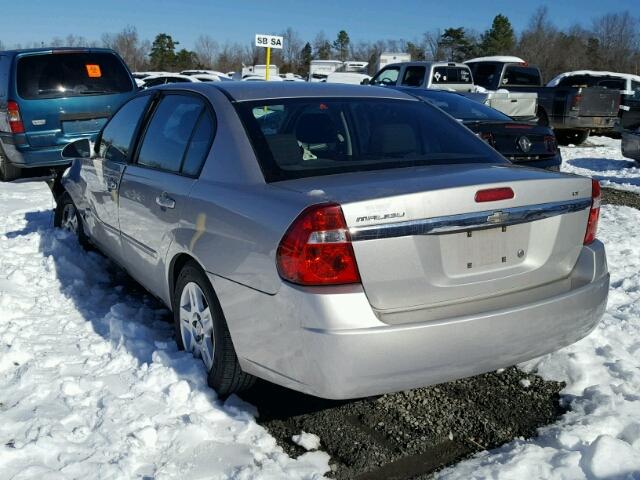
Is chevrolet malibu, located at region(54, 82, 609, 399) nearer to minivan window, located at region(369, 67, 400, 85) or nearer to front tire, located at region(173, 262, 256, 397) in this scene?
front tire, located at region(173, 262, 256, 397)

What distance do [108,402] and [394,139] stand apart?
196 cm

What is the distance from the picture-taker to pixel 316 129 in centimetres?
352

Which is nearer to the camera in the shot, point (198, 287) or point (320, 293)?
point (320, 293)

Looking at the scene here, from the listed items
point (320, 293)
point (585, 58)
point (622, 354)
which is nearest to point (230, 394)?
point (320, 293)

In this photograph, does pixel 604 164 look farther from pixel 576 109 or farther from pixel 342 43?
pixel 342 43

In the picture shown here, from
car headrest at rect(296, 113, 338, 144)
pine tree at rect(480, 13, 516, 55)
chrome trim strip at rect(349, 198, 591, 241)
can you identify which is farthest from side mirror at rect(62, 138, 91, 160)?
pine tree at rect(480, 13, 516, 55)

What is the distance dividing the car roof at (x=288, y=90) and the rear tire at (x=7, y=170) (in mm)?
6926

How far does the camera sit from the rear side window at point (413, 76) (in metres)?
→ 15.4

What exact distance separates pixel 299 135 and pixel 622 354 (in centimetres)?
224

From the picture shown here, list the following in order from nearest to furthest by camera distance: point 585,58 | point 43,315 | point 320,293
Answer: point 320,293
point 43,315
point 585,58

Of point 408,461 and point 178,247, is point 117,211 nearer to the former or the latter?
point 178,247

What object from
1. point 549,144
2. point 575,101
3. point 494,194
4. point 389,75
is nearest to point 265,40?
point 389,75

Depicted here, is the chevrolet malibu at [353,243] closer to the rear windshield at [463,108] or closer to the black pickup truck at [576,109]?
the rear windshield at [463,108]

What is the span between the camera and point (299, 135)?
11.1ft
